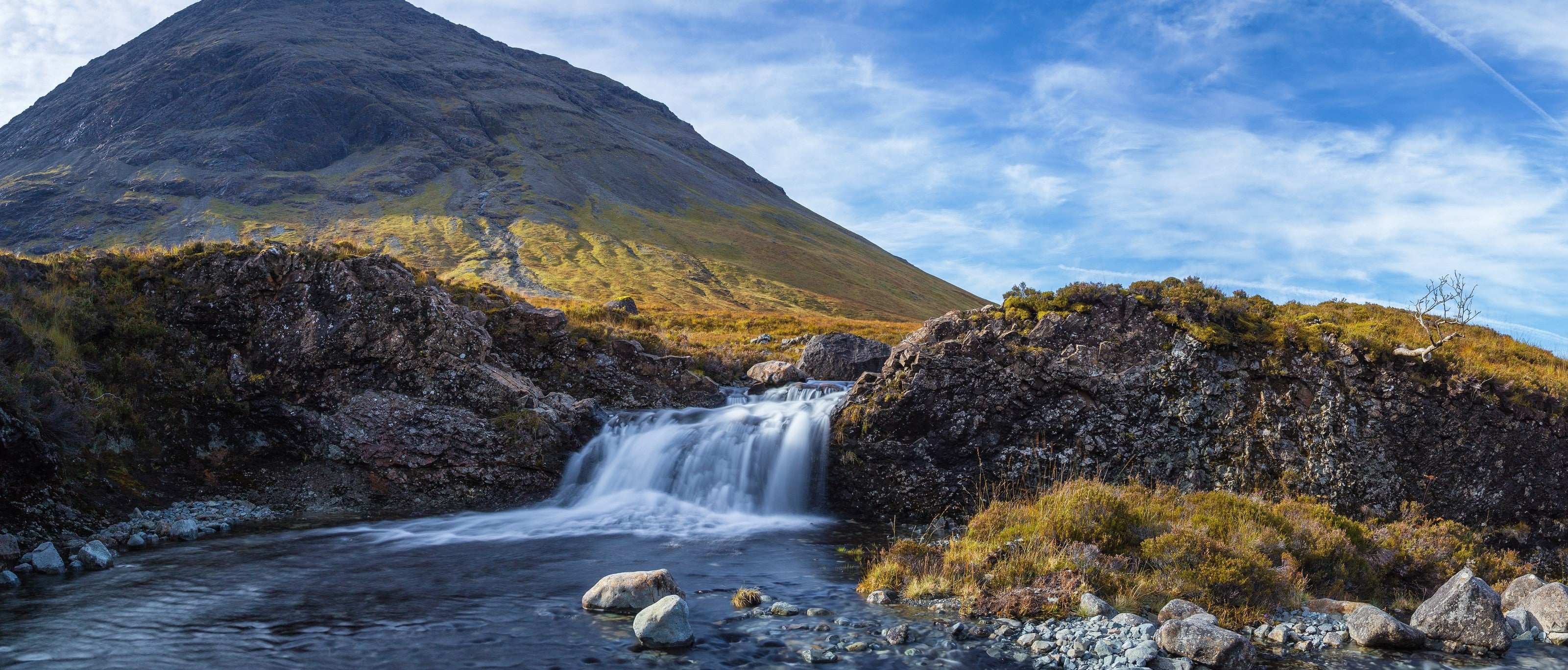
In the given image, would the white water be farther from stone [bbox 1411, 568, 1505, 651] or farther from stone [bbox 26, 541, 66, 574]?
stone [bbox 1411, 568, 1505, 651]

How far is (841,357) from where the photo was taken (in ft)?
110

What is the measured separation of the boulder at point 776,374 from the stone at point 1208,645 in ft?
68.7

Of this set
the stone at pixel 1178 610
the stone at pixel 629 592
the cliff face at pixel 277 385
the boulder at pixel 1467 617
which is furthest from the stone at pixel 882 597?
the cliff face at pixel 277 385

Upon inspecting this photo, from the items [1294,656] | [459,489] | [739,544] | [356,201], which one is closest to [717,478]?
[739,544]

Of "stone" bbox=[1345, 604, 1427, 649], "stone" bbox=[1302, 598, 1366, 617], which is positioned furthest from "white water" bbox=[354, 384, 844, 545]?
"stone" bbox=[1345, 604, 1427, 649]

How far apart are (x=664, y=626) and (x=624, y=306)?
46.8 meters

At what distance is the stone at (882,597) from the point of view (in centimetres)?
1152

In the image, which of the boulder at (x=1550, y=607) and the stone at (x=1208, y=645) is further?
the boulder at (x=1550, y=607)

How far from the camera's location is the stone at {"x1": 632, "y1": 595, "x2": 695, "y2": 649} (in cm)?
963

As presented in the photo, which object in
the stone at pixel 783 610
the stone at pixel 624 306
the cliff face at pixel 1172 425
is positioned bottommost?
the stone at pixel 783 610

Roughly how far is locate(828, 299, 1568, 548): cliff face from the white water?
140cm

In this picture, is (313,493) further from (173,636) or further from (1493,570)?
(1493,570)

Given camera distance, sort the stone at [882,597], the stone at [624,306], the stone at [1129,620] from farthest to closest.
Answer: the stone at [624,306] → the stone at [882,597] → the stone at [1129,620]

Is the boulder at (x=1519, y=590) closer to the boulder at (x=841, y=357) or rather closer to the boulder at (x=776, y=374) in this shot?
the boulder at (x=776, y=374)
